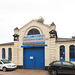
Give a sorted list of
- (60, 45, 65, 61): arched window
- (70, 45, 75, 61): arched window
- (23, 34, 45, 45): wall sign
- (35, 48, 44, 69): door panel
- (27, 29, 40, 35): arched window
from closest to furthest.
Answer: (70, 45, 75, 61): arched window < (60, 45, 65, 61): arched window < (23, 34, 45, 45): wall sign < (35, 48, 44, 69): door panel < (27, 29, 40, 35): arched window

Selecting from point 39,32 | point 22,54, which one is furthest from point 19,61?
point 39,32

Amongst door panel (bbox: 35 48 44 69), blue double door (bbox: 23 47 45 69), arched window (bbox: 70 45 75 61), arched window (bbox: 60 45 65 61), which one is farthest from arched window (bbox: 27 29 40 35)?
arched window (bbox: 70 45 75 61)

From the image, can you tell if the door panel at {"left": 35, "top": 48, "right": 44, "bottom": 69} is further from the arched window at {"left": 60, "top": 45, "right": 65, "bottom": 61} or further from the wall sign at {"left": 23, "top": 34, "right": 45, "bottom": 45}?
the arched window at {"left": 60, "top": 45, "right": 65, "bottom": 61}

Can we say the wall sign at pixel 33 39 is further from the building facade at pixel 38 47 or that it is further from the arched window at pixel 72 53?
the arched window at pixel 72 53

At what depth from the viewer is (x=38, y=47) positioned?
15164 millimetres

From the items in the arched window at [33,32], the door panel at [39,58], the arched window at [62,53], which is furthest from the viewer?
the arched window at [33,32]

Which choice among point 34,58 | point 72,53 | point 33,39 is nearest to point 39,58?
point 34,58

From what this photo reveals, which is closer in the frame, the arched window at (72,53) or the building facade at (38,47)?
the arched window at (72,53)

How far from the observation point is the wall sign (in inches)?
580

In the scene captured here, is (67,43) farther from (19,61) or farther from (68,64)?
(19,61)

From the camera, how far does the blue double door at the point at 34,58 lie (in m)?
14.9

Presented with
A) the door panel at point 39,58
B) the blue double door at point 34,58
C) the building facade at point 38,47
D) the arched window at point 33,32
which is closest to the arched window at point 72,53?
the building facade at point 38,47

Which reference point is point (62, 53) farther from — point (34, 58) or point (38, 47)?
point (34, 58)

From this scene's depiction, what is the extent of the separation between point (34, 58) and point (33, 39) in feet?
8.48
